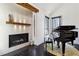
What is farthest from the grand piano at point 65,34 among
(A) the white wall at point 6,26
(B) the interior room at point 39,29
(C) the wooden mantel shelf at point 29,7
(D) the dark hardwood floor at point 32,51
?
(A) the white wall at point 6,26

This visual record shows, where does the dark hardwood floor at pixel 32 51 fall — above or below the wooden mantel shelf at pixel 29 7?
below

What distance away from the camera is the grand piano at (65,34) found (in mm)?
1971

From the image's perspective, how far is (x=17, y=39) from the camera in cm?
202

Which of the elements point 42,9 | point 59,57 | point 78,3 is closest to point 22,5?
point 42,9

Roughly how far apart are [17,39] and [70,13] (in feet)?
3.47

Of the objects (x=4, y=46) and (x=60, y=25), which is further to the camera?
(x=60, y=25)

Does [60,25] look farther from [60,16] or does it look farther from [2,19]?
[2,19]

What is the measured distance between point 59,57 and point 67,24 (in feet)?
2.01

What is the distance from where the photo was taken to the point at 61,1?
77.0 inches

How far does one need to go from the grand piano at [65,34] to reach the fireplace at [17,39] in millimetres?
563

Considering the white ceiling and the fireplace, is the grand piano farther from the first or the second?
the fireplace

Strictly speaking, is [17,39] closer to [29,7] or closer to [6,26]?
[6,26]

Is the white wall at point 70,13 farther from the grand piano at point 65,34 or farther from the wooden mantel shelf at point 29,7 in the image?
the wooden mantel shelf at point 29,7

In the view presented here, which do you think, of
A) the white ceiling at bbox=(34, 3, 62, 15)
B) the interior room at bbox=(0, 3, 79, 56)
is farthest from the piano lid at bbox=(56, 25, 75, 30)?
the white ceiling at bbox=(34, 3, 62, 15)
